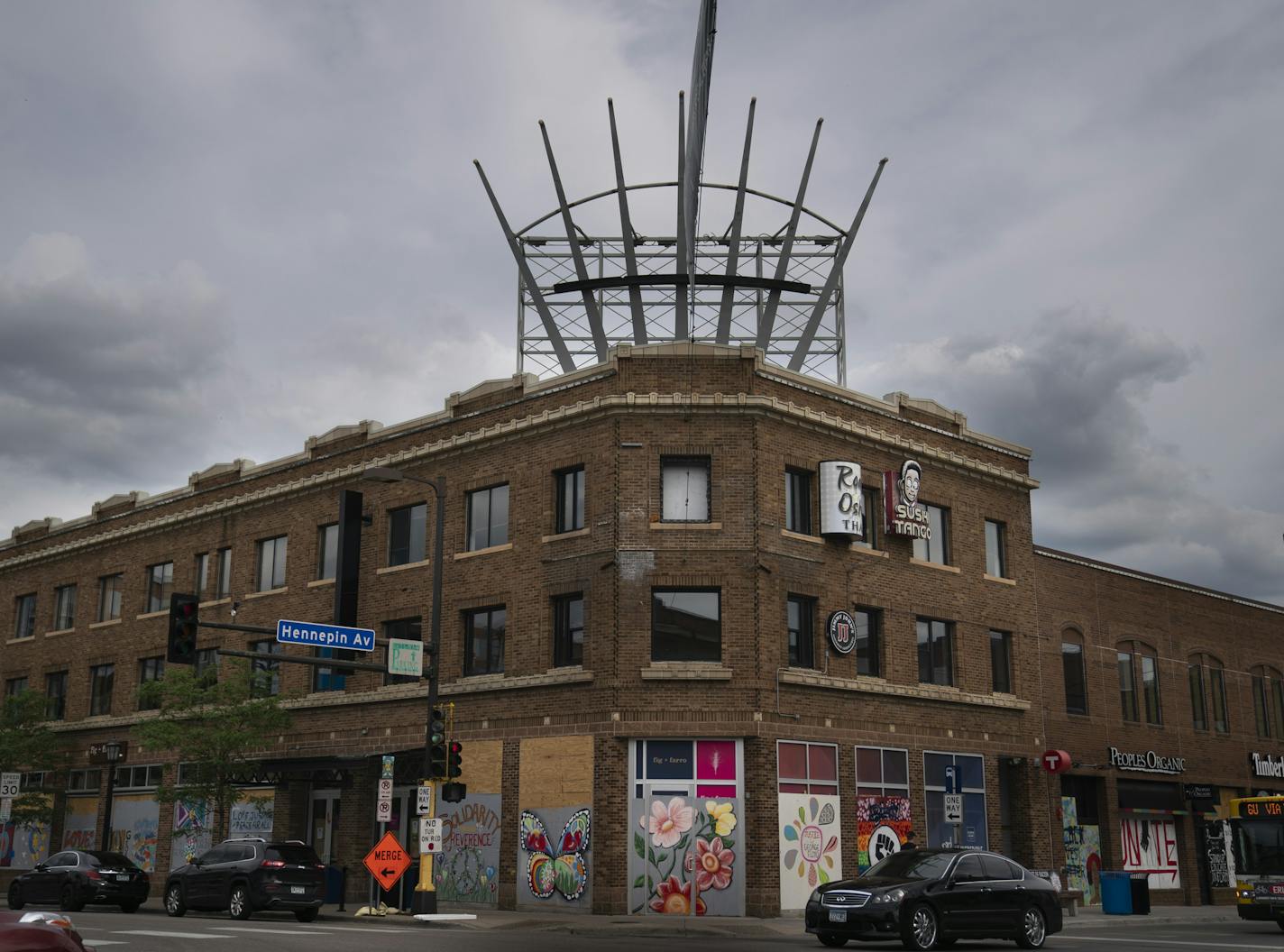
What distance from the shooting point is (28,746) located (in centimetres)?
4522

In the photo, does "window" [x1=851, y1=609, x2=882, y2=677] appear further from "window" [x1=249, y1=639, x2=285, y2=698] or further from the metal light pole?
"window" [x1=249, y1=639, x2=285, y2=698]

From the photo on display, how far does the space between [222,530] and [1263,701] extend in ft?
120

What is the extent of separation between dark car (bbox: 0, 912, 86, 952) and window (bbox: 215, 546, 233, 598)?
32.7 meters

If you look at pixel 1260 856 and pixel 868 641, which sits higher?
pixel 868 641

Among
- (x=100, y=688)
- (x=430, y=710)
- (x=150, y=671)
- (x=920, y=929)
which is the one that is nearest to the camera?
(x=920, y=929)

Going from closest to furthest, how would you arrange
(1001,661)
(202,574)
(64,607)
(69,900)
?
(69,900) < (1001,661) < (202,574) < (64,607)

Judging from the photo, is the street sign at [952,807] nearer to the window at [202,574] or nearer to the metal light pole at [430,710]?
the metal light pole at [430,710]

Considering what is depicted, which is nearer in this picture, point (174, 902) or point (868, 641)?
point (174, 902)

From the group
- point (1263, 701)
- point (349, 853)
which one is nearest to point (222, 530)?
point (349, 853)

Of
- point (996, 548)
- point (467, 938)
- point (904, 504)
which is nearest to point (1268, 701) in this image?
point (996, 548)

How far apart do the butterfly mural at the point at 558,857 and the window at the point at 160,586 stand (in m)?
19.2

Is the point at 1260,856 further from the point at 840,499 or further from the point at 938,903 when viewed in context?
the point at 938,903

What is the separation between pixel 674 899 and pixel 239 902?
9359mm

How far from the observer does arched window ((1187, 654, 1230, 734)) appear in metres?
45.3
